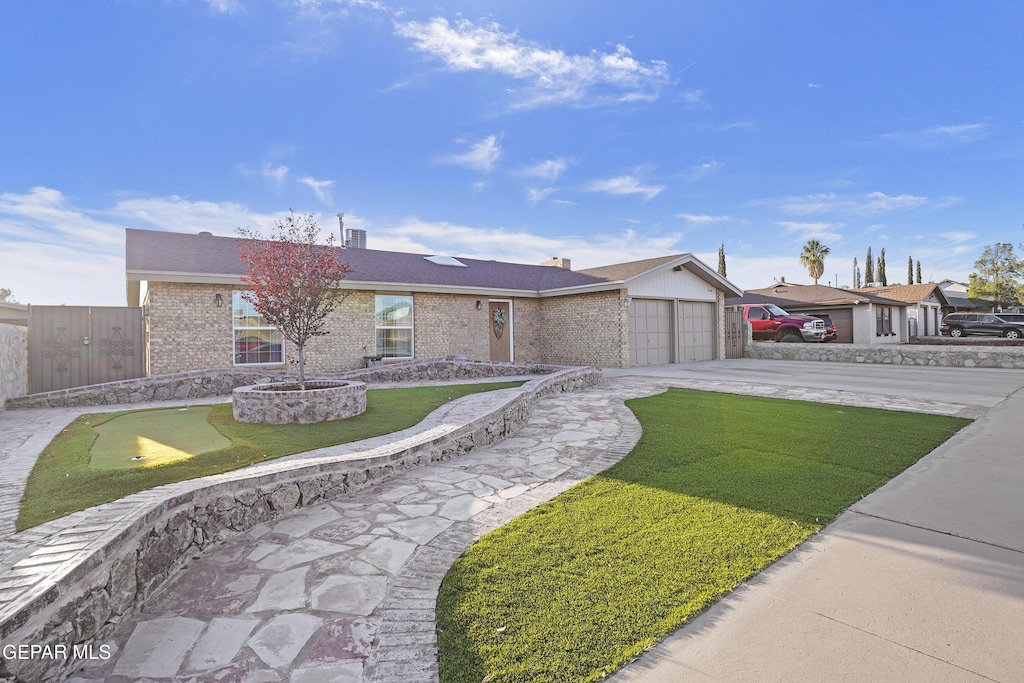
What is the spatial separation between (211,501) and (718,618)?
3.37 metres

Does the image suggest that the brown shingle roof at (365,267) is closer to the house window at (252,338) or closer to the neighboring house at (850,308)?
the house window at (252,338)

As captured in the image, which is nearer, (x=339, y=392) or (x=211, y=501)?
(x=211, y=501)

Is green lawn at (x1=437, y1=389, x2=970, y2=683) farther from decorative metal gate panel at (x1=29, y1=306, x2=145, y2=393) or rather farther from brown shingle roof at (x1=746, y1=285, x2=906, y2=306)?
brown shingle roof at (x1=746, y1=285, x2=906, y2=306)

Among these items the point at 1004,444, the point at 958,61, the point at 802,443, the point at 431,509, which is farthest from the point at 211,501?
the point at 958,61

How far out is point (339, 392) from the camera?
23.2 ft

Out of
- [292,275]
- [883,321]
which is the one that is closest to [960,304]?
[883,321]

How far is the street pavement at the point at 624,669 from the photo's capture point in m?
2.09

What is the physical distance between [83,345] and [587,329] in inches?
522

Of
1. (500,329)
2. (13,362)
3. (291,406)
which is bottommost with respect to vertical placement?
(291,406)

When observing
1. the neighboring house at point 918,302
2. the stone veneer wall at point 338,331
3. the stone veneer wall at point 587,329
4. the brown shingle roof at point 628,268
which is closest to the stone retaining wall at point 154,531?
the stone veneer wall at point 338,331

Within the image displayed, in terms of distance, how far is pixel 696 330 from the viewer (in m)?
18.0

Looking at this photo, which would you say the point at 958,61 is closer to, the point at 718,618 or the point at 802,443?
the point at 802,443

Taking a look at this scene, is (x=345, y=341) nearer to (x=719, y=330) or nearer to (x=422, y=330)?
(x=422, y=330)

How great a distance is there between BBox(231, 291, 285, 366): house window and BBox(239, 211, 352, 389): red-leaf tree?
4.42m
